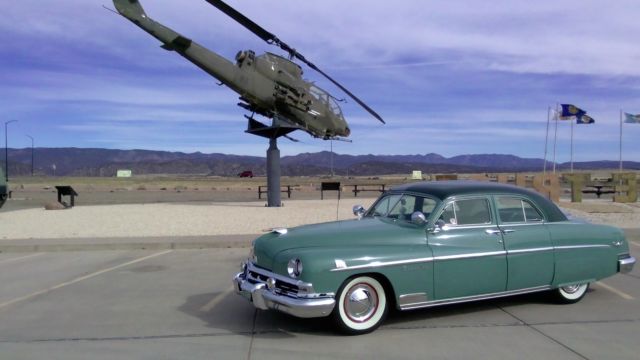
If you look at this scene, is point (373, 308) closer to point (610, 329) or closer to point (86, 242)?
point (610, 329)

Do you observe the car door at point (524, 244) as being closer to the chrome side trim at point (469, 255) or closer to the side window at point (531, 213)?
the side window at point (531, 213)

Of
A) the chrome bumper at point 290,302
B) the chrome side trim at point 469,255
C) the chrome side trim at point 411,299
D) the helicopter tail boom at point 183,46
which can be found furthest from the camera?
the helicopter tail boom at point 183,46

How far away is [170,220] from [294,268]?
1325 centimetres

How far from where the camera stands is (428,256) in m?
5.96

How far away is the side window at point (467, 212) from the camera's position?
6309 millimetres

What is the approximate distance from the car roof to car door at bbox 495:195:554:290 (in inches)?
3.9

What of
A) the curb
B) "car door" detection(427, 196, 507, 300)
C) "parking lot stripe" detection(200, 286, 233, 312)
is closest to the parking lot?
"parking lot stripe" detection(200, 286, 233, 312)

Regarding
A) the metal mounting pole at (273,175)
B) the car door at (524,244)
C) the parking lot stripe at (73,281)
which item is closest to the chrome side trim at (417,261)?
the car door at (524,244)

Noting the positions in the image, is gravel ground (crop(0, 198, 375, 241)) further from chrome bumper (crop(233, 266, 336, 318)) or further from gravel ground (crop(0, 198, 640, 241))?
chrome bumper (crop(233, 266, 336, 318))

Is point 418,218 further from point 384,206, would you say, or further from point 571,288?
point 571,288

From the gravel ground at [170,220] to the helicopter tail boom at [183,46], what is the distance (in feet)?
17.8

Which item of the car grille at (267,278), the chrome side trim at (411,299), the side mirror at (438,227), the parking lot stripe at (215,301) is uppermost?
the side mirror at (438,227)

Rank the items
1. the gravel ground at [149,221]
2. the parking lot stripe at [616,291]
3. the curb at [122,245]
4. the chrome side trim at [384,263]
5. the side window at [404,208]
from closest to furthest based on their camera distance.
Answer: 1. the chrome side trim at [384,263]
2. the side window at [404,208]
3. the parking lot stripe at [616,291]
4. the curb at [122,245]
5. the gravel ground at [149,221]

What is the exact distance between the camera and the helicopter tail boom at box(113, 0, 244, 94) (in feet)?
72.9
